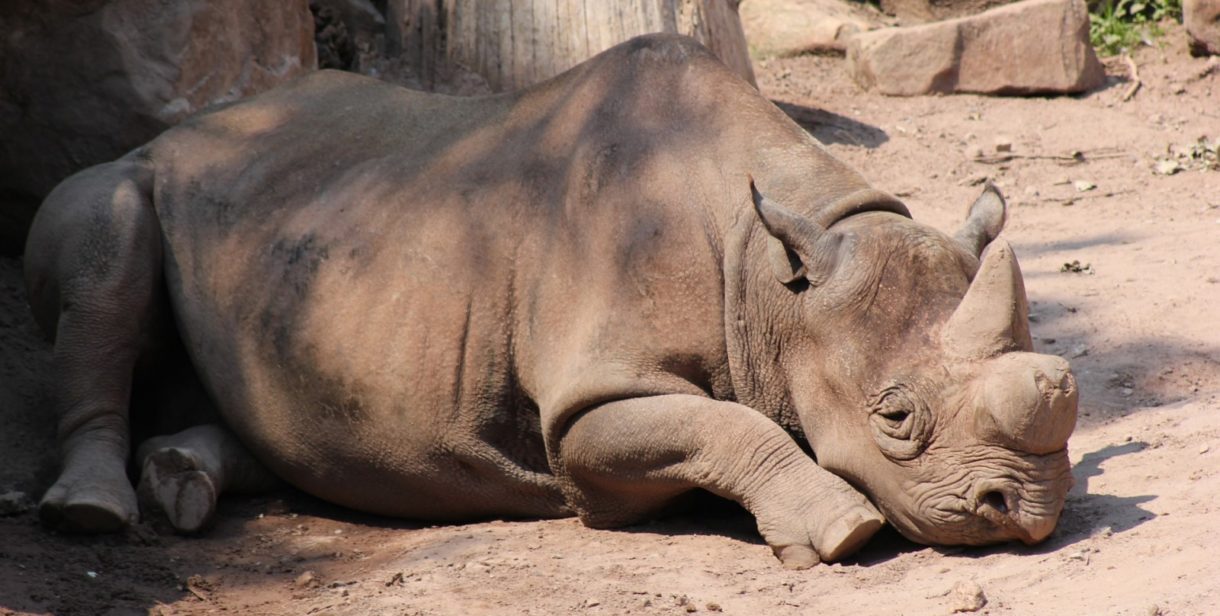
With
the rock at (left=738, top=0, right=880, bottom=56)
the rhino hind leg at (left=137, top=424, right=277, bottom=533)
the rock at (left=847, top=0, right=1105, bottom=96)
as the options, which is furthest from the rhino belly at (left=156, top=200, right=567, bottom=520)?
the rock at (left=738, top=0, right=880, bottom=56)

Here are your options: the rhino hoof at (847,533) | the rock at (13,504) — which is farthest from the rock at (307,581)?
the rhino hoof at (847,533)

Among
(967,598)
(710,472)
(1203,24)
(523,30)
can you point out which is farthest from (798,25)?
(967,598)

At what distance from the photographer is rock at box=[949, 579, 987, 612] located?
11.9 ft

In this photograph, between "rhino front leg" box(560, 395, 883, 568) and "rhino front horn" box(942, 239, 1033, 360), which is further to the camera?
"rhino front leg" box(560, 395, 883, 568)

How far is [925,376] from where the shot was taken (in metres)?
4.09

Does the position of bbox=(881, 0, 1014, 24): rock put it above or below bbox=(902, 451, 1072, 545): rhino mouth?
below

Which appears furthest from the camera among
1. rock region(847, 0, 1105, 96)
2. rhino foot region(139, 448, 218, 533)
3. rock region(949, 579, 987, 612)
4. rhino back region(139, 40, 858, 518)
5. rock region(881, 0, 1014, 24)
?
rock region(881, 0, 1014, 24)

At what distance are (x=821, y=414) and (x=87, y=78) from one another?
11.9 feet

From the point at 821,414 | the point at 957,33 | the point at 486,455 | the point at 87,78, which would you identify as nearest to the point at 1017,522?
the point at 821,414

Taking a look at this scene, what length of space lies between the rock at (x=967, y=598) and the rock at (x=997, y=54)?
6869 mm

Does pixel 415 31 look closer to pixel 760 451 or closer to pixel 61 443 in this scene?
pixel 61 443

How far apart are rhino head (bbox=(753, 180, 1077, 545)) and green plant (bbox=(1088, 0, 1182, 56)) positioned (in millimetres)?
6969

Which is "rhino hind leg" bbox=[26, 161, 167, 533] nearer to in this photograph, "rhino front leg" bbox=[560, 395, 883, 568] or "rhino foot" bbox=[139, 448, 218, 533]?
"rhino foot" bbox=[139, 448, 218, 533]

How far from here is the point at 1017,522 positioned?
3965mm
